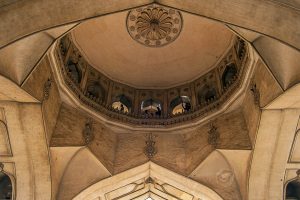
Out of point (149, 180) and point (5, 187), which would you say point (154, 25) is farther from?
point (5, 187)

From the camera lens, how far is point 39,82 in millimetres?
7652

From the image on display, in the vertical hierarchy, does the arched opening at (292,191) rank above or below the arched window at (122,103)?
below

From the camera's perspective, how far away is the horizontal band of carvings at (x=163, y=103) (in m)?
8.85

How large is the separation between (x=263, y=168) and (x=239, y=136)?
2.49 feet

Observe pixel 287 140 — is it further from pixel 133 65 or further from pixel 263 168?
pixel 133 65

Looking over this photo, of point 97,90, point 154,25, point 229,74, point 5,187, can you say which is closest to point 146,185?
point 97,90

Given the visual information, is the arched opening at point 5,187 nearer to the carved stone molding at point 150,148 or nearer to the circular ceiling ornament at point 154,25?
the carved stone molding at point 150,148

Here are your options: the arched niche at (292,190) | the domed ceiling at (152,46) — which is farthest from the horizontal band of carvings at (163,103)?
the arched niche at (292,190)

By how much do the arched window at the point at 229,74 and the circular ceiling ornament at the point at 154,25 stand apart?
1.54 metres

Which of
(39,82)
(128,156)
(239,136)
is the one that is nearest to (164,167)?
(128,156)

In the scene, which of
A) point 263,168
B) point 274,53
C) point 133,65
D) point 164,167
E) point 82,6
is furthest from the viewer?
point 133,65

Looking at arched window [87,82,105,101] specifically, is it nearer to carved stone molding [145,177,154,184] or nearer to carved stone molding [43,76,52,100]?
carved stone molding [43,76,52,100]

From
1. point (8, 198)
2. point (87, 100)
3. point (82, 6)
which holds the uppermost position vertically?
point (87, 100)

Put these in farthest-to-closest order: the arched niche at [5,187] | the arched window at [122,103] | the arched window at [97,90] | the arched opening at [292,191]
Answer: the arched window at [122,103] < the arched window at [97,90] < the arched opening at [292,191] < the arched niche at [5,187]
